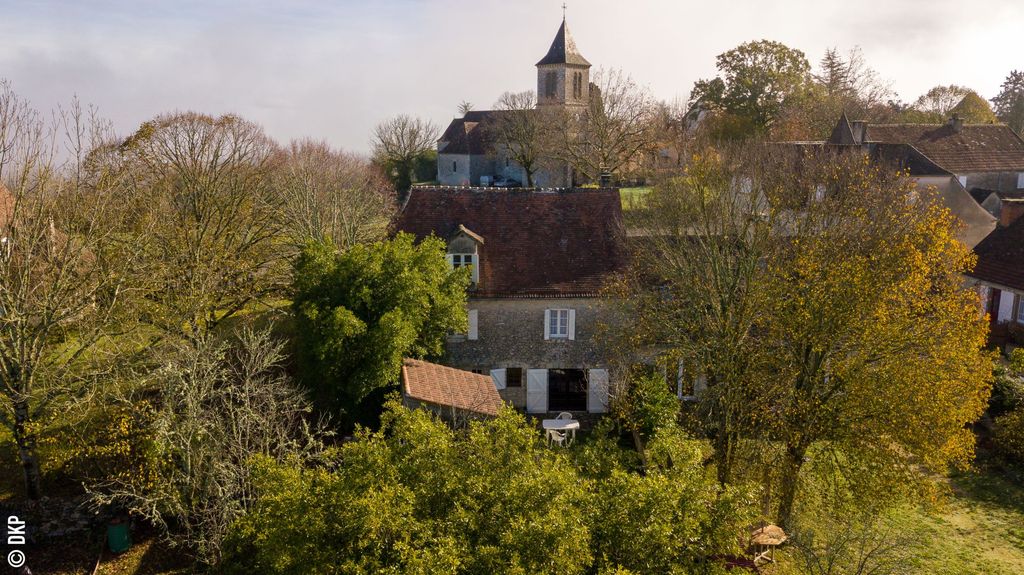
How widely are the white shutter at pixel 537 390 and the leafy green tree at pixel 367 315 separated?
13.4ft

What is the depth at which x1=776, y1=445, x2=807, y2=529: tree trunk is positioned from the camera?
18328 millimetres

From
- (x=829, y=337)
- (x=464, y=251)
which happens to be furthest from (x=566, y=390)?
(x=829, y=337)

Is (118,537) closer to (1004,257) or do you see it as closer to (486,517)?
(486,517)

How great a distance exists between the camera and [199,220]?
2806 centimetres

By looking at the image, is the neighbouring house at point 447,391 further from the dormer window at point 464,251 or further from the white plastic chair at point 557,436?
the dormer window at point 464,251

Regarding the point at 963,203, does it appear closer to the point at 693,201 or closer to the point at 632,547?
the point at 693,201

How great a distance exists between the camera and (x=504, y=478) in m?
11.4

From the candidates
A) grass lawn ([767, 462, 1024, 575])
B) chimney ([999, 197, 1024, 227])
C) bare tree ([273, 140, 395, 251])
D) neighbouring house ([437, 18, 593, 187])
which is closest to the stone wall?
neighbouring house ([437, 18, 593, 187])

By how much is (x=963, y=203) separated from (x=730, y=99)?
2270cm

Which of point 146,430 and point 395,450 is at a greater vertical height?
point 395,450

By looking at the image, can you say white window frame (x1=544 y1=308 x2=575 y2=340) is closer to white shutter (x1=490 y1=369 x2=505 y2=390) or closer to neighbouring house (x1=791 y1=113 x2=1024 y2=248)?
white shutter (x1=490 y1=369 x2=505 y2=390)

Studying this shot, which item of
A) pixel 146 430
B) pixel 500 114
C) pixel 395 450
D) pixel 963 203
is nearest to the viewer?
pixel 395 450

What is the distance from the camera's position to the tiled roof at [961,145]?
4662 cm

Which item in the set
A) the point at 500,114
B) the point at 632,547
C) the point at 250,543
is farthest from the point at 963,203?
the point at 500,114
